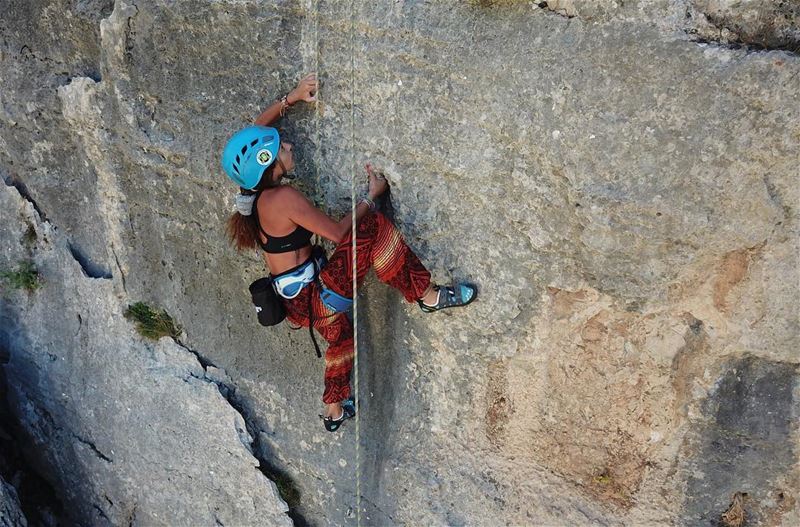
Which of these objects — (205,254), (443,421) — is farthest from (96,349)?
(443,421)

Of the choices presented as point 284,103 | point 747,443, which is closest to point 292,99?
point 284,103

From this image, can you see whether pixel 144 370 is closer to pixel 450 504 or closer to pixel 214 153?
pixel 214 153

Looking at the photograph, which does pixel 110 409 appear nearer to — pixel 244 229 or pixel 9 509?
pixel 9 509

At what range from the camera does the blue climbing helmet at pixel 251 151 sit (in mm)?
2787

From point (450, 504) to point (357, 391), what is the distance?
66 centimetres

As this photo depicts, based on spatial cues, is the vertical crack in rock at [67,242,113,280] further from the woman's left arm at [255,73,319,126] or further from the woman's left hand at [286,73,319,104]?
the woman's left hand at [286,73,319,104]

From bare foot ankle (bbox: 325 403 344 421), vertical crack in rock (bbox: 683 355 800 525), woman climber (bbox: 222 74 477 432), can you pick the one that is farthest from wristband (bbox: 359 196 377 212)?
vertical crack in rock (bbox: 683 355 800 525)

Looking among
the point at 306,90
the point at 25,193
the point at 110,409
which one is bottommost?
the point at 110,409

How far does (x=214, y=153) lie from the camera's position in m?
3.42

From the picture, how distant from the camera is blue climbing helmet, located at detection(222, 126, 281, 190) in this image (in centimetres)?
279

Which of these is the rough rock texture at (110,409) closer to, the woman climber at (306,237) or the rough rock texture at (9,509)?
the rough rock texture at (9,509)

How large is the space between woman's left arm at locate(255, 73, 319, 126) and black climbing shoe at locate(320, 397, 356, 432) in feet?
4.47

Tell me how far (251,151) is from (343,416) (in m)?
1.39

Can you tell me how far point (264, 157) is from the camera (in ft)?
A: 9.21
